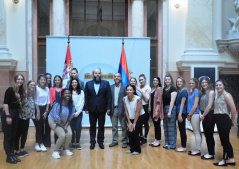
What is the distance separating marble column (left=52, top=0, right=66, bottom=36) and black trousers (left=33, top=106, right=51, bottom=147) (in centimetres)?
442

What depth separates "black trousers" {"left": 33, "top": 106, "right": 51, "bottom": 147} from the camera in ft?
18.2

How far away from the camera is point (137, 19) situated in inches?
375

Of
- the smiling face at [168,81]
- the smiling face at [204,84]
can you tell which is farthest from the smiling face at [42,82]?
the smiling face at [204,84]

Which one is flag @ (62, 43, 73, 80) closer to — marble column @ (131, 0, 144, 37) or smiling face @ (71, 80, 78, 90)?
smiling face @ (71, 80, 78, 90)

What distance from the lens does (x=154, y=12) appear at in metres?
10.0

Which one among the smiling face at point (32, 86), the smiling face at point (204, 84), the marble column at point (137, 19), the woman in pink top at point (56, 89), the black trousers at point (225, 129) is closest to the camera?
the black trousers at point (225, 129)

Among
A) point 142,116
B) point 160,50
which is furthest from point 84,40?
point 142,116

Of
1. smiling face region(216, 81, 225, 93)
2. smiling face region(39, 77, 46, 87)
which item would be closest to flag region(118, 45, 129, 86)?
smiling face region(39, 77, 46, 87)

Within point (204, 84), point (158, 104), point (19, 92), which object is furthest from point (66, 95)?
point (204, 84)

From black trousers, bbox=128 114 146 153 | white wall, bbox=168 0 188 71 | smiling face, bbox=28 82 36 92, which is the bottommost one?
black trousers, bbox=128 114 146 153

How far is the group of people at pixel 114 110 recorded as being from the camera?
4.62 m

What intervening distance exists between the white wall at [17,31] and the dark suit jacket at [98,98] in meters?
4.12

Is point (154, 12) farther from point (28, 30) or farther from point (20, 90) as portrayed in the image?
point (20, 90)

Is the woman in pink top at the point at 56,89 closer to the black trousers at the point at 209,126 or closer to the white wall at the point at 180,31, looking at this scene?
the black trousers at the point at 209,126
